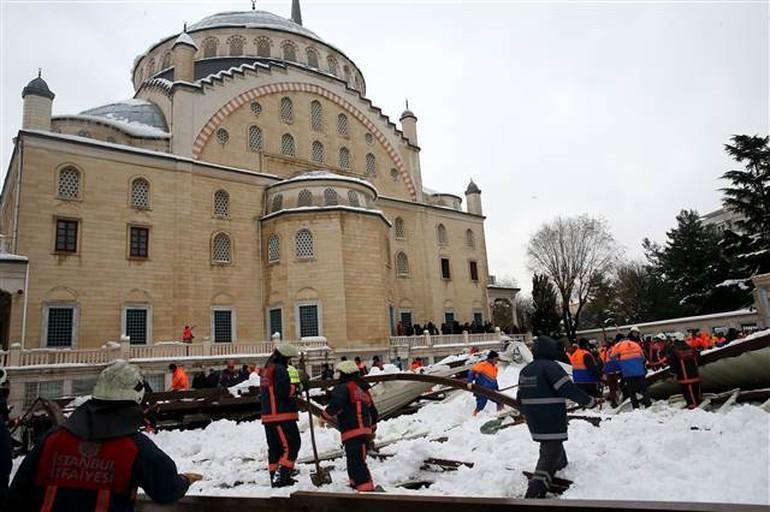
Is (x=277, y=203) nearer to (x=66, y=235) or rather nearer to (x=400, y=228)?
(x=400, y=228)

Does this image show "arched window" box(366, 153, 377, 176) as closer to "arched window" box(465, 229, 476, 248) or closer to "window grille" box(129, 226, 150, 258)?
"arched window" box(465, 229, 476, 248)

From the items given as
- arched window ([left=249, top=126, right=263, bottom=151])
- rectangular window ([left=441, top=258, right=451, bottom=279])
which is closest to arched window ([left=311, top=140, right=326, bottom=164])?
arched window ([left=249, top=126, right=263, bottom=151])

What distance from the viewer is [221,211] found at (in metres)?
25.4

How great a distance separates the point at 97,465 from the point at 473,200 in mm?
36647

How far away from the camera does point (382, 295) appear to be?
1011 inches

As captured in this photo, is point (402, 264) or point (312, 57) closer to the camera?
point (402, 264)

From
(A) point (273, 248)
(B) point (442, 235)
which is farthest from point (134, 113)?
(B) point (442, 235)

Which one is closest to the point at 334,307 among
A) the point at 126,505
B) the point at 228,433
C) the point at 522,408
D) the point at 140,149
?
the point at 140,149

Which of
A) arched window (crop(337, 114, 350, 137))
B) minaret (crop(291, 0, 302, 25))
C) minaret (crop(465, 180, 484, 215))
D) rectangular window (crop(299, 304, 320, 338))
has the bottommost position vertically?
rectangular window (crop(299, 304, 320, 338))

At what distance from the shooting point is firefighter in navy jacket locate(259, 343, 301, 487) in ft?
21.5

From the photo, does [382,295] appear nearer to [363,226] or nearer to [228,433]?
[363,226]

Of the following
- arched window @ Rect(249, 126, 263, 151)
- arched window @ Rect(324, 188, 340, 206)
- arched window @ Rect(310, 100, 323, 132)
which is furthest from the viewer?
arched window @ Rect(310, 100, 323, 132)

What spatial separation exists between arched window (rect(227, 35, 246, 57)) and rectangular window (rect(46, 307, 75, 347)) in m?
19.1

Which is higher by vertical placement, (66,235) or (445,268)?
(66,235)
